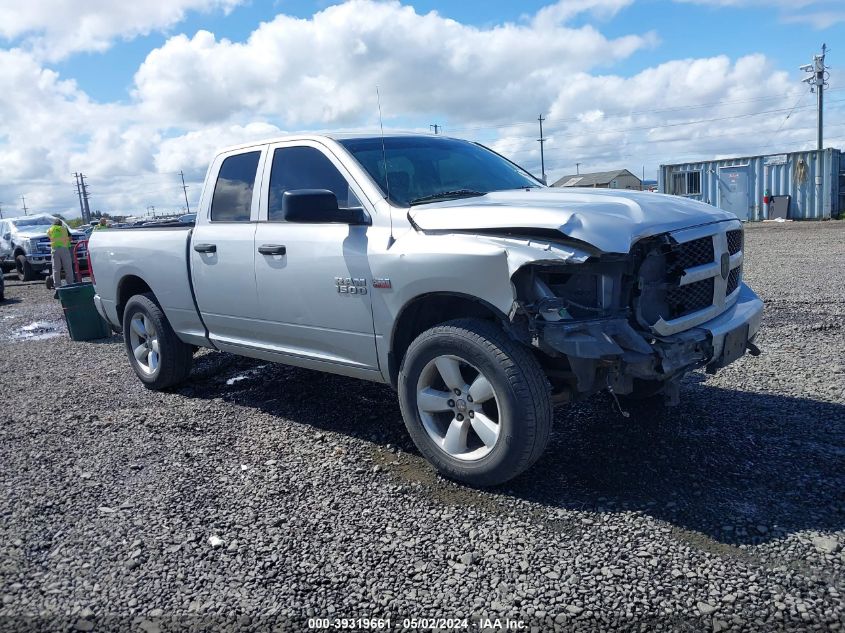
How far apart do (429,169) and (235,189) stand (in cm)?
162

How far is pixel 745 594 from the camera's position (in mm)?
2697

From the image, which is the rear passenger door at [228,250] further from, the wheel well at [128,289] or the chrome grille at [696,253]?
the chrome grille at [696,253]

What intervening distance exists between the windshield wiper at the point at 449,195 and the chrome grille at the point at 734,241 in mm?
1532

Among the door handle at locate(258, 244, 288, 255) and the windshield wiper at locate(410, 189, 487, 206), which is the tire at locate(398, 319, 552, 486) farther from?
the door handle at locate(258, 244, 288, 255)

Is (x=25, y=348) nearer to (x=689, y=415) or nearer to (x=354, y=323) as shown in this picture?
(x=354, y=323)

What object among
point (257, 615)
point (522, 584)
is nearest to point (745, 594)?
point (522, 584)

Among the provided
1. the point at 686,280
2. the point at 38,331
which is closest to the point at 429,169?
the point at 686,280

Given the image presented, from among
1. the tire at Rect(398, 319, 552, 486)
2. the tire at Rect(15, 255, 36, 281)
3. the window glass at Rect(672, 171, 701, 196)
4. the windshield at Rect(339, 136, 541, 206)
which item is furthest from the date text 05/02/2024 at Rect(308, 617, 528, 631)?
the window glass at Rect(672, 171, 701, 196)

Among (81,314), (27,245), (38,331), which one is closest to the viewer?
(81,314)

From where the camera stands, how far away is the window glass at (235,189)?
5137 millimetres

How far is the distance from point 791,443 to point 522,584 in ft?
7.26

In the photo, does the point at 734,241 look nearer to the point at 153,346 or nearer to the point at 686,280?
the point at 686,280

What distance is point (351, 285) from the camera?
419cm

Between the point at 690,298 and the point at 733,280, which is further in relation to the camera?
the point at 733,280
